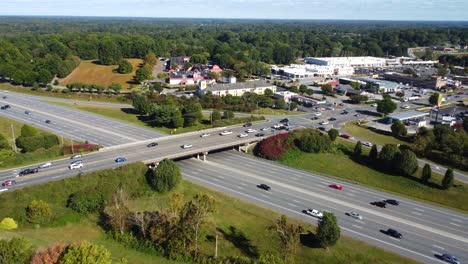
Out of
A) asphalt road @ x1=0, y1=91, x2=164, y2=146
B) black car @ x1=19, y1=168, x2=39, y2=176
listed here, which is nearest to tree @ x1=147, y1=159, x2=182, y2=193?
black car @ x1=19, y1=168, x2=39, y2=176

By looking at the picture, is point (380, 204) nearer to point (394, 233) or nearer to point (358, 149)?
point (394, 233)

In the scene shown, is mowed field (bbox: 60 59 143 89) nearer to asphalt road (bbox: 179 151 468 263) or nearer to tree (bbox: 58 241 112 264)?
asphalt road (bbox: 179 151 468 263)

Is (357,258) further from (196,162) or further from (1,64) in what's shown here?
(1,64)

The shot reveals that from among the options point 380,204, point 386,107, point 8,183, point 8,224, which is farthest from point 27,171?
point 386,107

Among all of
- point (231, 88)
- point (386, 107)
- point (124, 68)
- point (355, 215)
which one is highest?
point (124, 68)

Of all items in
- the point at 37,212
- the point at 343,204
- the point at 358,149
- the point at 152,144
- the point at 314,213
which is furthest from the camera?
the point at 358,149

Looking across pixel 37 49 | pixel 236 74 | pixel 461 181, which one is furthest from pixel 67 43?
pixel 461 181

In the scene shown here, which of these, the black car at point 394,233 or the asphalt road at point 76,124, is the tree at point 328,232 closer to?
the black car at point 394,233

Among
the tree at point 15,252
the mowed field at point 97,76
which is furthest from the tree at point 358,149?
the mowed field at point 97,76
